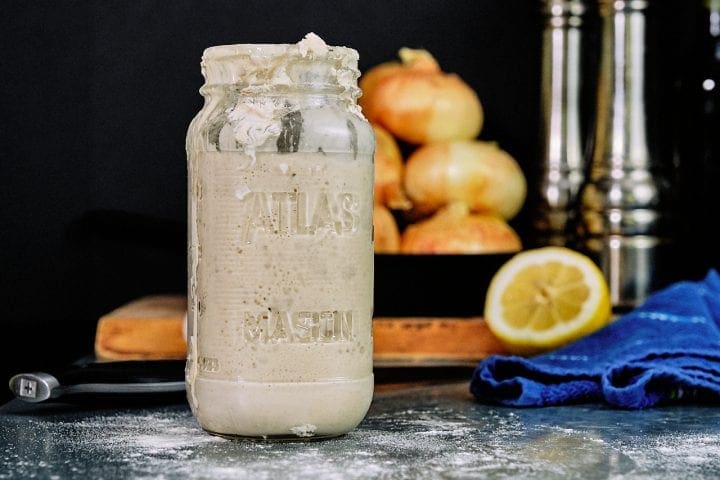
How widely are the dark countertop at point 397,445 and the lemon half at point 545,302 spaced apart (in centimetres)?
18

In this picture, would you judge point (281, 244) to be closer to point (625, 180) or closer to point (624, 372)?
point (624, 372)

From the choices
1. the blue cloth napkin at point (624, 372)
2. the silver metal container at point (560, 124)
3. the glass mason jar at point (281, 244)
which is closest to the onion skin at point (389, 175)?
the silver metal container at point (560, 124)

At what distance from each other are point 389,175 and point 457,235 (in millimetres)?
104

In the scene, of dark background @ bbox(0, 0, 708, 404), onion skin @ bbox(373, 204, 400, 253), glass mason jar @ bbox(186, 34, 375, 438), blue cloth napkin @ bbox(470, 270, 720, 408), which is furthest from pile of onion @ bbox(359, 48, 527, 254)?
glass mason jar @ bbox(186, 34, 375, 438)

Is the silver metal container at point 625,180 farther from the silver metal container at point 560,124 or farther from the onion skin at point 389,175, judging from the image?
the onion skin at point 389,175

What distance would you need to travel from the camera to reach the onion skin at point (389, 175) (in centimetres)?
131

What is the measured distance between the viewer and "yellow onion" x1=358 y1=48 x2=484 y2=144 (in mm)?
1330

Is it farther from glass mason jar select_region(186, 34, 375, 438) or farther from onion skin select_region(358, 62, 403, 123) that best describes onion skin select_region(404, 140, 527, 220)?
glass mason jar select_region(186, 34, 375, 438)

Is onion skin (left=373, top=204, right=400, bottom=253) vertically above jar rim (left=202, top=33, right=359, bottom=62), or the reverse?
jar rim (left=202, top=33, right=359, bottom=62)

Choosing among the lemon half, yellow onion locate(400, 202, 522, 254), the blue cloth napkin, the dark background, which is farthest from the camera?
the dark background

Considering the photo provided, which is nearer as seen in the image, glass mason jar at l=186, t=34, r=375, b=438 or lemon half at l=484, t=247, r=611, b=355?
glass mason jar at l=186, t=34, r=375, b=438

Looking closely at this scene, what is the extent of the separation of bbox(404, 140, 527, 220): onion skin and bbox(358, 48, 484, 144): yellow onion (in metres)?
0.02

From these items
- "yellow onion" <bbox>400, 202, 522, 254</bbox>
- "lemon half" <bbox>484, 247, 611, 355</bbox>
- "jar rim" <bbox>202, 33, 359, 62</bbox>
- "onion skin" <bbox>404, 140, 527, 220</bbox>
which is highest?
"jar rim" <bbox>202, 33, 359, 62</bbox>

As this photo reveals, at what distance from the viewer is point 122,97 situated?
57.6 inches
